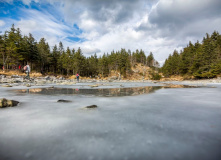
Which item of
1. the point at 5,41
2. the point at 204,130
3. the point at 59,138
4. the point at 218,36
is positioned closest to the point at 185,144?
the point at 204,130

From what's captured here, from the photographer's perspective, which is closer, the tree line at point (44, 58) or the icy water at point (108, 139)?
the icy water at point (108, 139)

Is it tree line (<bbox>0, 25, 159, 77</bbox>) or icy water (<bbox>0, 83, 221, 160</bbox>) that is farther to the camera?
tree line (<bbox>0, 25, 159, 77</bbox>)

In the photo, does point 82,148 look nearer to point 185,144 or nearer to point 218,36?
point 185,144

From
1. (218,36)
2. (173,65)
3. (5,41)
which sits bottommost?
(173,65)

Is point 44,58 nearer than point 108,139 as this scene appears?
No

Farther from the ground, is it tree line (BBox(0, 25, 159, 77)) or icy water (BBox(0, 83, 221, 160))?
tree line (BBox(0, 25, 159, 77))

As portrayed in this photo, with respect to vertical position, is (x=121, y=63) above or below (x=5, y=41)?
below

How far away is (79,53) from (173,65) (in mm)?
42535

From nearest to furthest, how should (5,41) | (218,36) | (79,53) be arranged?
1. (5,41)
2. (218,36)
3. (79,53)

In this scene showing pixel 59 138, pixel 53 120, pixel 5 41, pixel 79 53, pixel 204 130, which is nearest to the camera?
pixel 59 138

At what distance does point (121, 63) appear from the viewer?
5409 centimetres

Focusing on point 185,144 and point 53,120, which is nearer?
point 185,144

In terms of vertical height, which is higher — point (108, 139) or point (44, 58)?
point (44, 58)

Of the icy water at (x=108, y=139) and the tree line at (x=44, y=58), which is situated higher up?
the tree line at (x=44, y=58)
